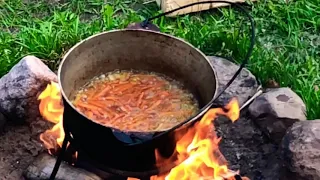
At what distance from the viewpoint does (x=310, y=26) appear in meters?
3.97

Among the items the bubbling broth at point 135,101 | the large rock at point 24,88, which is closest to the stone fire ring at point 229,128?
the large rock at point 24,88

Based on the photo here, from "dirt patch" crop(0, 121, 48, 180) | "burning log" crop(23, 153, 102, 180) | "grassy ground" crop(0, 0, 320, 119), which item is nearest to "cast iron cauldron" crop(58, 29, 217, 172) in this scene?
"burning log" crop(23, 153, 102, 180)

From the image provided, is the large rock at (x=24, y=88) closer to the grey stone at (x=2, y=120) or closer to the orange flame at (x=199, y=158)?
the grey stone at (x=2, y=120)

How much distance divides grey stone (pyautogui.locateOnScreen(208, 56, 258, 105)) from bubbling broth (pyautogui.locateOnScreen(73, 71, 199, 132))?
500mm

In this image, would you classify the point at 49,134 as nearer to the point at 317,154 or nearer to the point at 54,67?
the point at 54,67

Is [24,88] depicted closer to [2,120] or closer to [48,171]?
[2,120]

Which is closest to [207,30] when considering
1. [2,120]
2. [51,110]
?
[51,110]

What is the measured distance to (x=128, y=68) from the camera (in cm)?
288

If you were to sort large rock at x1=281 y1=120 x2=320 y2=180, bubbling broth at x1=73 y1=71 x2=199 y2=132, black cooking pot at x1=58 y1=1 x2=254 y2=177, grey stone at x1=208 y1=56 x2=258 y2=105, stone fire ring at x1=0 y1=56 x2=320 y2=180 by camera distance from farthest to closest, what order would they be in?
grey stone at x1=208 y1=56 x2=258 y2=105 → stone fire ring at x1=0 y1=56 x2=320 y2=180 → large rock at x1=281 y1=120 x2=320 y2=180 → bubbling broth at x1=73 y1=71 x2=199 y2=132 → black cooking pot at x1=58 y1=1 x2=254 y2=177

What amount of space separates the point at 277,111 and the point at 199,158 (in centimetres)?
59

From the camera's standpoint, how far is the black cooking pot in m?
2.27

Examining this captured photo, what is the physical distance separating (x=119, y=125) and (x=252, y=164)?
0.82 meters

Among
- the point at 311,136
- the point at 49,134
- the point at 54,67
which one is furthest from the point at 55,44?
the point at 311,136

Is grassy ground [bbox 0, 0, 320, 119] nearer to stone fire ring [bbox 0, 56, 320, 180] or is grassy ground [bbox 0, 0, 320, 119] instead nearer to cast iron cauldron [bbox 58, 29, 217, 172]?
Result: stone fire ring [bbox 0, 56, 320, 180]
